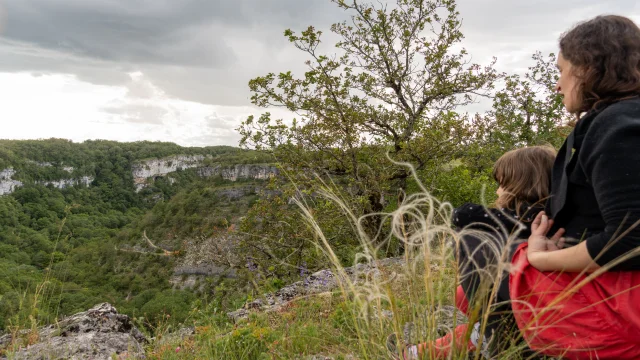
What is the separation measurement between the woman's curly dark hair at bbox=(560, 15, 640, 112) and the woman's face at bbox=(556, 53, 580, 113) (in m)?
0.03

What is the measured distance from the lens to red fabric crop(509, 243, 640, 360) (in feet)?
4.54

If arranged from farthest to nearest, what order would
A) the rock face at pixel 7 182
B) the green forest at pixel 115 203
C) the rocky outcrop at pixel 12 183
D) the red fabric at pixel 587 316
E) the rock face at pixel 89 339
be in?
1. the rocky outcrop at pixel 12 183
2. the rock face at pixel 7 182
3. the green forest at pixel 115 203
4. the rock face at pixel 89 339
5. the red fabric at pixel 587 316

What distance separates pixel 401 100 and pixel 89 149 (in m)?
116

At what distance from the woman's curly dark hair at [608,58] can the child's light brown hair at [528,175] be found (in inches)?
20.9

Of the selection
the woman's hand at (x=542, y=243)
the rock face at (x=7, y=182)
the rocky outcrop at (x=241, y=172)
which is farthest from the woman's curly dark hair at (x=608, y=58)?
the rock face at (x=7, y=182)

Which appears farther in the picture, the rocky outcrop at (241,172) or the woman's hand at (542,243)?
the rocky outcrop at (241,172)

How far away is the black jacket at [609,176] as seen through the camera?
126 cm

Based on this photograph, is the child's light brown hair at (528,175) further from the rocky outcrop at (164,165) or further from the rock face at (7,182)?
the rocky outcrop at (164,165)

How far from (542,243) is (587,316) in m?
0.29

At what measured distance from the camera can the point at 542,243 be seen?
161 cm

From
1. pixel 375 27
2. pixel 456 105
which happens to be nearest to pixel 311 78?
pixel 375 27

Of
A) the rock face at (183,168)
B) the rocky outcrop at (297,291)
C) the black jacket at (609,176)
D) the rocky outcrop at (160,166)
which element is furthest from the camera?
the rocky outcrop at (160,166)

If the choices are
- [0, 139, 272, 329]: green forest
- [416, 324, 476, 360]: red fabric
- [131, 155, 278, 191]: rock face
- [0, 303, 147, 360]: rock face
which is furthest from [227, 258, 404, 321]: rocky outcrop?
[131, 155, 278, 191]: rock face

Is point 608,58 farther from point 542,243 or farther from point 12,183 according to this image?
point 12,183
